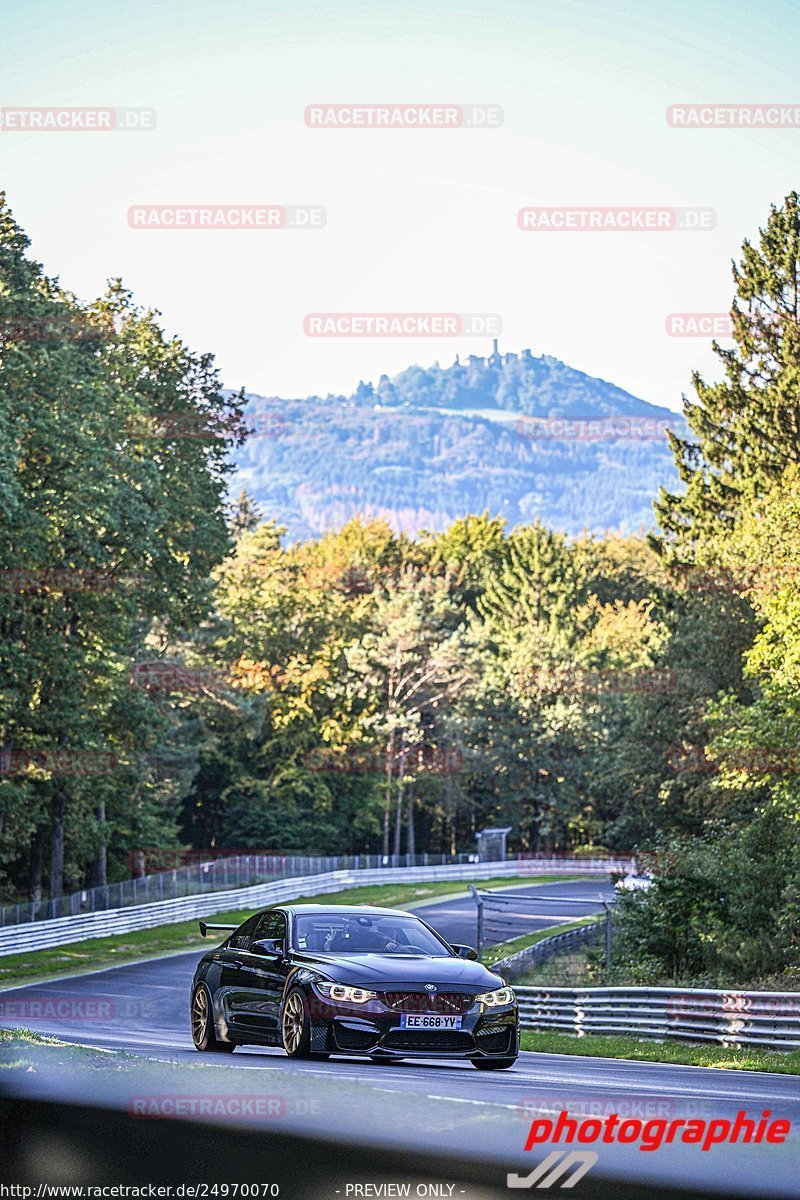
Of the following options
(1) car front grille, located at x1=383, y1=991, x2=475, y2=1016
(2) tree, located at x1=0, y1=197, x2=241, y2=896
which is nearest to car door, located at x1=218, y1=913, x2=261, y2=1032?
(1) car front grille, located at x1=383, y1=991, x2=475, y2=1016

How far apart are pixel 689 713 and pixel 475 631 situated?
56.8m

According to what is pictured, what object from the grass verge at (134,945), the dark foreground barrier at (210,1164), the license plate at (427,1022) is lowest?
the grass verge at (134,945)

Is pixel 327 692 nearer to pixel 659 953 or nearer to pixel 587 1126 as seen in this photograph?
pixel 659 953

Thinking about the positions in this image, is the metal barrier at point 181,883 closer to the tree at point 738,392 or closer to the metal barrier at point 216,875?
A: the metal barrier at point 216,875

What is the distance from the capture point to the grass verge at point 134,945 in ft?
142

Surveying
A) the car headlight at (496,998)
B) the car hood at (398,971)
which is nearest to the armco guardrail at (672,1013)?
the car headlight at (496,998)

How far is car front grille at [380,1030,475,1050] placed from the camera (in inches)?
507

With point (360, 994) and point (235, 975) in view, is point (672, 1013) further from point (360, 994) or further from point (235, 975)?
point (360, 994)

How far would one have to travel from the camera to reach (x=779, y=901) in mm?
29562

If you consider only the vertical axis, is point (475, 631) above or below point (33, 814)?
above

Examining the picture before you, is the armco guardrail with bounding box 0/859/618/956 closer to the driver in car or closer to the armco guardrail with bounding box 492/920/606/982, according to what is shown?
the armco guardrail with bounding box 492/920/606/982

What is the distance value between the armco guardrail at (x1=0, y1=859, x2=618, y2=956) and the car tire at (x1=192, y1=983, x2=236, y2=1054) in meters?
31.3

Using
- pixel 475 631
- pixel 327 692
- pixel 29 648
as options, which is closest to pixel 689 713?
pixel 29 648

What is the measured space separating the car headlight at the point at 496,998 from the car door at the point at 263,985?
5.84 feet
